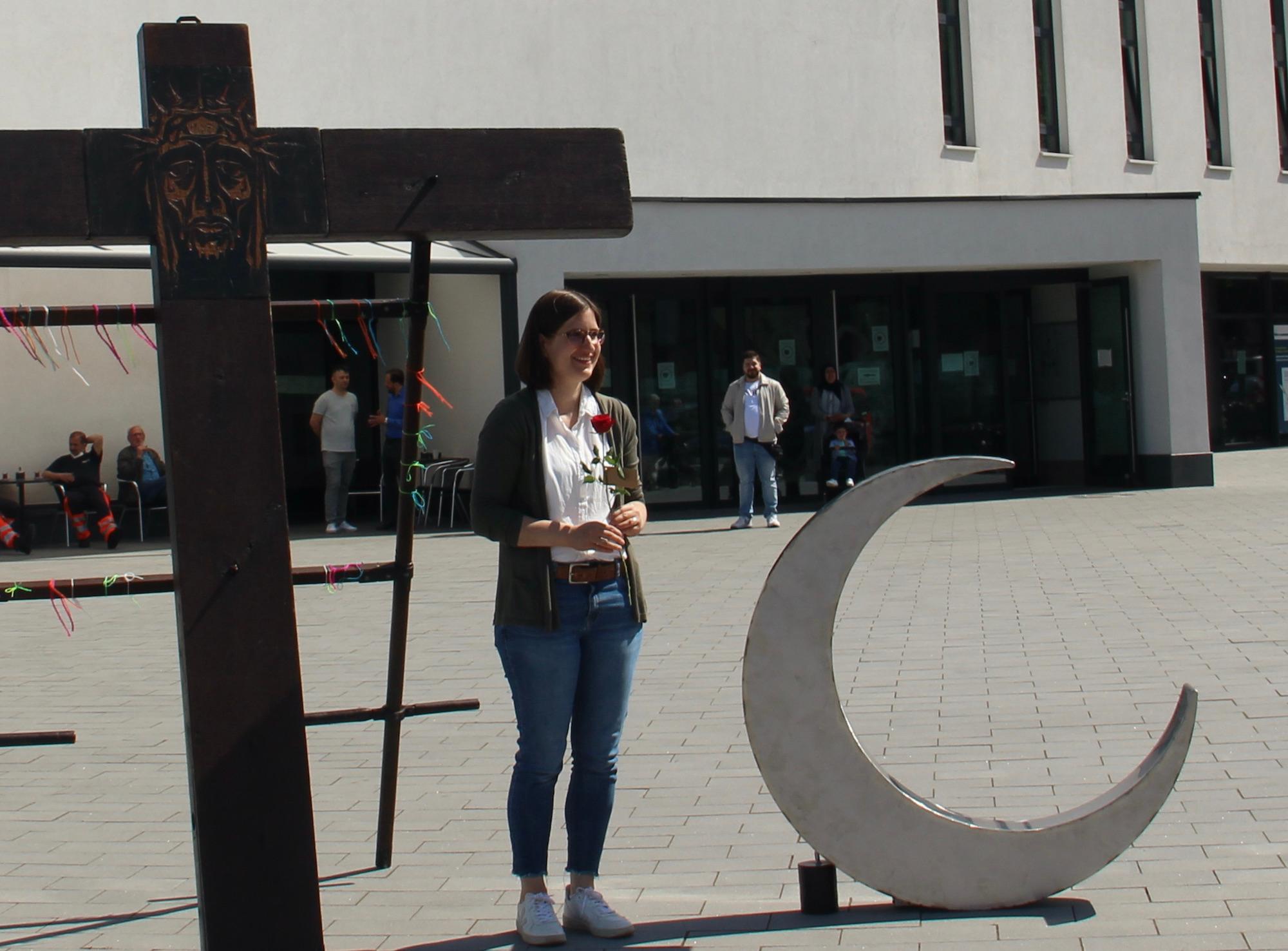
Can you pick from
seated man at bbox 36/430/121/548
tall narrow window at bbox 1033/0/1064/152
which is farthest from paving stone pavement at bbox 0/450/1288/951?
tall narrow window at bbox 1033/0/1064/152

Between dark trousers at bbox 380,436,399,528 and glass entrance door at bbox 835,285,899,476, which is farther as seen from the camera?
glass entrance door at bbox 835,285,899,476

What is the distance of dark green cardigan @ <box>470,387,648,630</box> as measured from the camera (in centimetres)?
381

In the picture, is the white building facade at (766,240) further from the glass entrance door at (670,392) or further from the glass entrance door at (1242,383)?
the glass entrance door at (1242,383)

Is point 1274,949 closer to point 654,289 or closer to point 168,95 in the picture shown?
point 168,95

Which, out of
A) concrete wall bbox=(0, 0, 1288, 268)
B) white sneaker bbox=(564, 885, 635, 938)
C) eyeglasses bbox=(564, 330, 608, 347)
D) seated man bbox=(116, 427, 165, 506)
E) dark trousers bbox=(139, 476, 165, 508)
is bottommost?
white sneaker bbox=(564, 885, 635, 938)

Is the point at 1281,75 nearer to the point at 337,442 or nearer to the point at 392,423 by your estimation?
the point at 392,423

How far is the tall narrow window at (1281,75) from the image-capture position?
89.5 ft

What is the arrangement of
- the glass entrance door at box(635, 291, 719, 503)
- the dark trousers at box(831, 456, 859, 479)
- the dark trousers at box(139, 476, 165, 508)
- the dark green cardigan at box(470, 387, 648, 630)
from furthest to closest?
the glass entrance door at box(635, 291, 719, 503), the dark trousers at box(831, 456, 859, 479), the dark trousers at box(139, 476, 165, 508), the dark green cardigan at box(470, 387, 648, 630)

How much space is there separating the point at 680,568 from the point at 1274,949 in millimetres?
8861

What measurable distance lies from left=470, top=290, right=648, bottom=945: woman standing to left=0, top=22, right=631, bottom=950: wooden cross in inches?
18.4

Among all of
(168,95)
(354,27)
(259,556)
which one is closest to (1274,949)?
(259,556)

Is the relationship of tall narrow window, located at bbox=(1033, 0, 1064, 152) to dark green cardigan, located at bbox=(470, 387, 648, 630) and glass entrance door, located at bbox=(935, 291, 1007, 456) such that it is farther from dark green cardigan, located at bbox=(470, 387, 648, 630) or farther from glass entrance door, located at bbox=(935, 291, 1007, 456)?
dark green cardigan, located at bbox=(470, 387, 648, 630)

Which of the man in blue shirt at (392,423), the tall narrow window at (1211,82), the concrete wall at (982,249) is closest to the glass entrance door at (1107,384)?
the concrete wall at (982,249)

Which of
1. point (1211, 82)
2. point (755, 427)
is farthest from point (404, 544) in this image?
point (1211, 82)
